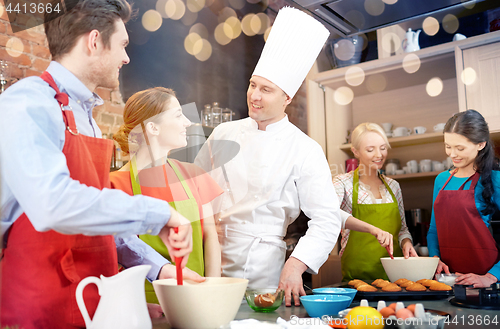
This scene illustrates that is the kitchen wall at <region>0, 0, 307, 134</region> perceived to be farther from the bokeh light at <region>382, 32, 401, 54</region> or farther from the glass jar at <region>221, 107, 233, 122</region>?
the bokeh light at <region>382, 32, 401, 54</region>

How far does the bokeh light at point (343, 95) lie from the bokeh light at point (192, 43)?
44.6 inches

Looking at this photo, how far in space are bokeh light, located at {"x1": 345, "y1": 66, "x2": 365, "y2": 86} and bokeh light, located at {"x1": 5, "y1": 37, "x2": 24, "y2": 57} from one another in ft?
6.94

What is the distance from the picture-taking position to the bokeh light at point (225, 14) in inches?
129

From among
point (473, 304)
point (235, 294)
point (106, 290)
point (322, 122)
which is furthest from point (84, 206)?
point (322, 122)

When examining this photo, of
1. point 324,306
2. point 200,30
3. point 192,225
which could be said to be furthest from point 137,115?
point 200,30

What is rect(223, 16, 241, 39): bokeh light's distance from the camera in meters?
3.33

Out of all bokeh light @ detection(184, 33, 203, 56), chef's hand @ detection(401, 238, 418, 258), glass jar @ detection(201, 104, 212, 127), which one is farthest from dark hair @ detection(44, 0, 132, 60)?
bokeh light @ detection(184, 33, 203, 56)

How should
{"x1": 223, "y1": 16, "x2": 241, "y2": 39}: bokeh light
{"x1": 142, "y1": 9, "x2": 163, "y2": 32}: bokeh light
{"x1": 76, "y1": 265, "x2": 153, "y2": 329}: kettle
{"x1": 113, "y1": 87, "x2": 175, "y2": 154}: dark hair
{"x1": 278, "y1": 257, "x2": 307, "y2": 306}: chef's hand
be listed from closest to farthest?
1. {"x1": 76, "y1": 265, "x2": 153, "y2": 329}: kettle
2. {"x1": 278, "y1": 257, "x2": 307, "y2": 306}: chef's hand
3. {"x1": 113, "y1": 87, "x2": 175, "y2": 154}: dark hair
4. {"x1": 142, "y1": 9, "x2": 163, "y2": 32}: bokeh light
5. {"x1": 223, "y1": 16, "x2": 241, "y2": 39}: bokeh light

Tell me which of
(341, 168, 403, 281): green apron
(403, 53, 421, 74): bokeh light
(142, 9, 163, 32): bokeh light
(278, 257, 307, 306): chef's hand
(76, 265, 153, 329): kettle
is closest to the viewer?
(76, 265, 153, 329): kettle

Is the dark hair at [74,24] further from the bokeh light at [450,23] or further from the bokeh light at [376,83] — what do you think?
the bokeh light at [450,23]

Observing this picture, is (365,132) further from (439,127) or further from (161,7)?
(161,7)

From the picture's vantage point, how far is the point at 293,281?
4.00 feet

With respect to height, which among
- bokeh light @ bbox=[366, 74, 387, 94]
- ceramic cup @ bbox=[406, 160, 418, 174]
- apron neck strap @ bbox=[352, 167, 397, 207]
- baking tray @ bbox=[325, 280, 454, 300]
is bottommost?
baking tray @ bbox=[325, 280, 454, 300]

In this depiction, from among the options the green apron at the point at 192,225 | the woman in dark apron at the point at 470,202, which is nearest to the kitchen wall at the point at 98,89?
the green apron at the point at 192,225
